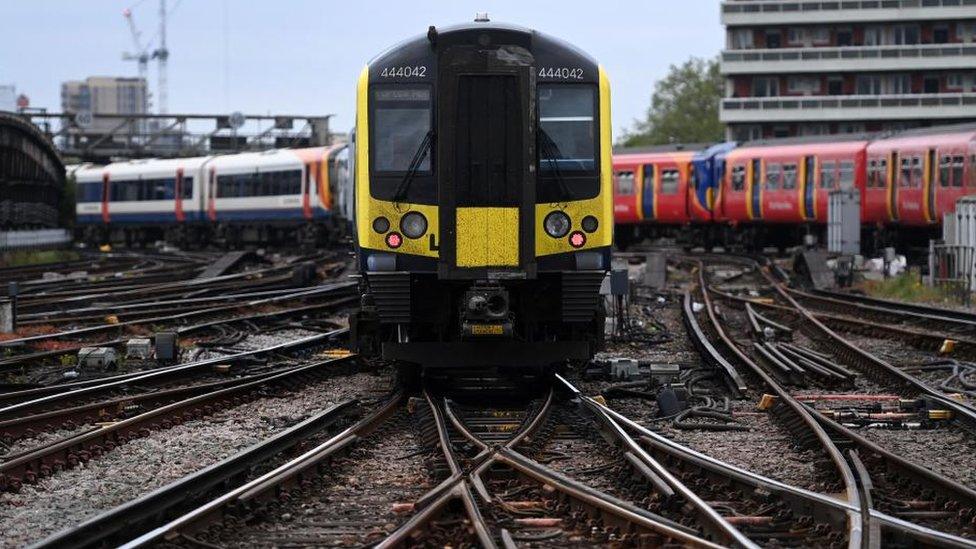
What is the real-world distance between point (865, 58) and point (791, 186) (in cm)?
4201

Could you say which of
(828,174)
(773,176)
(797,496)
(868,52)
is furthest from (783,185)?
(868,52)

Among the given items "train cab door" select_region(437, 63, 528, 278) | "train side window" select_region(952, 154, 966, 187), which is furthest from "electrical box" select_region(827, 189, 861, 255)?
"train cab door" select_region(437, 63, 528, 278)

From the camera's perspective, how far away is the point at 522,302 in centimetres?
1172

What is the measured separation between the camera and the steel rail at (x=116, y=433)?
830 centimetres

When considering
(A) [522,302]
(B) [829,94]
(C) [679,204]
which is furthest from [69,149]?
(A) [522,302]

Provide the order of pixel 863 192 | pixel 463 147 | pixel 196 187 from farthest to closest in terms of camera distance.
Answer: pixel 196 187, pixel 863 192, pixel 463 147

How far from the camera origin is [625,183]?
145 feet

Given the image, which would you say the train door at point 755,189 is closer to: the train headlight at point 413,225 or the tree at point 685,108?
the train headlight at point 413,225

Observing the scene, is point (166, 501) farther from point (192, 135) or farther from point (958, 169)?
point (192, 135)

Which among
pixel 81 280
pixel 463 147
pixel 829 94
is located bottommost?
pixel 81 280

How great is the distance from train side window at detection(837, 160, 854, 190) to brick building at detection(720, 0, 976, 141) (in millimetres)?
42232

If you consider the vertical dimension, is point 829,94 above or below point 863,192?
above

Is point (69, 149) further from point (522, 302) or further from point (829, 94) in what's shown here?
point (522, 302)

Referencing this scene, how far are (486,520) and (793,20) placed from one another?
244 feet
